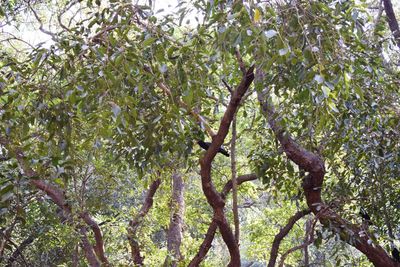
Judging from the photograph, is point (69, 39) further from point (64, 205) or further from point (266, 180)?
point (64, 205)

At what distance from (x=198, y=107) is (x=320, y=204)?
44.0 inches

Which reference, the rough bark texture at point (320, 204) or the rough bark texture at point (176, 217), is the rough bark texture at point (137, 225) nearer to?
the rough bark texture at point (176, 217)

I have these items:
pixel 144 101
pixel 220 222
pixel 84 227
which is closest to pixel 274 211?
pixel 84 227

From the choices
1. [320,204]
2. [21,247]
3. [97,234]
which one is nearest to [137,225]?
[97,234]

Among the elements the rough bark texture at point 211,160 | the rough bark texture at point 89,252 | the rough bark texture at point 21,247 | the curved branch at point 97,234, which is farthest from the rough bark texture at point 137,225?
the rough bark texture at point 211,160

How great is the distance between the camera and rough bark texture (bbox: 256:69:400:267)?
310 centimetres

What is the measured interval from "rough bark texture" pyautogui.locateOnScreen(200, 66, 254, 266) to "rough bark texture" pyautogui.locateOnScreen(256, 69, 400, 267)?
0.41m

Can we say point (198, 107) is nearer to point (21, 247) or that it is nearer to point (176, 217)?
point (176, 217)

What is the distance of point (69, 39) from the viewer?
1.87 m

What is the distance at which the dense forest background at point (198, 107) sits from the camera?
66.2 inches

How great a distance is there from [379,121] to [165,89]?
1.23 m

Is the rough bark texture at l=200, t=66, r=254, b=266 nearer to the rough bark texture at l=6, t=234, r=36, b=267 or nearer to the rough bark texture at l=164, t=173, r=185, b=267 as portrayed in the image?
the rough bark texture at l=164, t=173, r=185, b=267

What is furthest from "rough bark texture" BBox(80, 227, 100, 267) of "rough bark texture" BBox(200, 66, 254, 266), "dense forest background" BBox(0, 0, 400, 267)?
"rough bark texture" BBox(200, 66, 254, 266)

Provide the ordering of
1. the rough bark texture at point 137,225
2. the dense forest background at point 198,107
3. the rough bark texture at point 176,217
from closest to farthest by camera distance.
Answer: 1. the dense forest background at point 198,107
2. the rough bark texture at point 137,225
3. the rough bark texture at point 176,217
